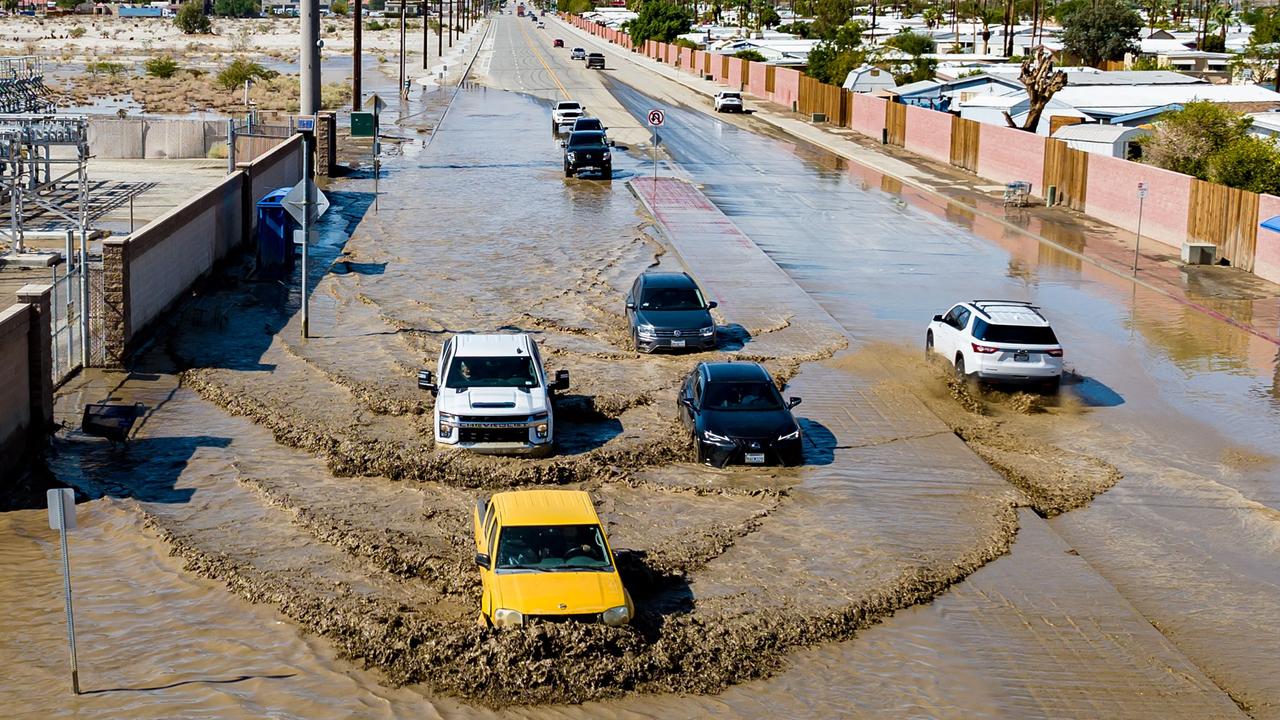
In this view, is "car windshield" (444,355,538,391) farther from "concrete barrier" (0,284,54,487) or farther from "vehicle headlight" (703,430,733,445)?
"concrete barrier" (0,284,54,487)

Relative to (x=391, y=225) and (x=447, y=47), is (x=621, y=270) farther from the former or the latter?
(x=447, y=47)

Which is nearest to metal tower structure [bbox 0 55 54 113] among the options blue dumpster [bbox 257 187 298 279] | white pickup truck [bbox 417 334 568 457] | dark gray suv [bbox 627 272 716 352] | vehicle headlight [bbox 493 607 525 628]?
blue dumpster [bbox 257 187 298 279]

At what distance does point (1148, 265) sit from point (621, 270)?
1508 centimetres

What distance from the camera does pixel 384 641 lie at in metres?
14.5

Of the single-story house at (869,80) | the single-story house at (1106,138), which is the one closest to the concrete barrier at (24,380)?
the single-story house at (1106,138)


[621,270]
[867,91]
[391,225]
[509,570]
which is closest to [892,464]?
[509,570]

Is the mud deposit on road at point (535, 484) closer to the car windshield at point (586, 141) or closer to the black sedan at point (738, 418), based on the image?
the black sedan at point (738, 418)

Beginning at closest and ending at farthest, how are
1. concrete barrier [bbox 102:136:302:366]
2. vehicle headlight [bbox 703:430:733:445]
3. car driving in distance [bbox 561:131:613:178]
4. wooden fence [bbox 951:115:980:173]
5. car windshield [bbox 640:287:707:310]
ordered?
vehicle headlight [bbox 703:430:733:445], concrete barrier [bbox 102:136:302:366], car windshield [bbox 640:287:707:310], car driving in distance [bbox 561:131:613:178], wooden fence [bbox 951:115:980:173]

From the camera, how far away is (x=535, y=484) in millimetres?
19906

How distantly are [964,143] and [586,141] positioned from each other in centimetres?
1727

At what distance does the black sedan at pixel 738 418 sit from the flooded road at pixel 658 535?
0.47m

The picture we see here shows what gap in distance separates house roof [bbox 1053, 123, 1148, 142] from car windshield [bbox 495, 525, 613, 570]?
44858 mm

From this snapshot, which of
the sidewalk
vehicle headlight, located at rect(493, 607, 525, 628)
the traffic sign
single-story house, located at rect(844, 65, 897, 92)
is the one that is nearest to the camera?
vehicle headlight, located at rect(493, 607, 525, 628)

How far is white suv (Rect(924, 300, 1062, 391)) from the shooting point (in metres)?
25.5
